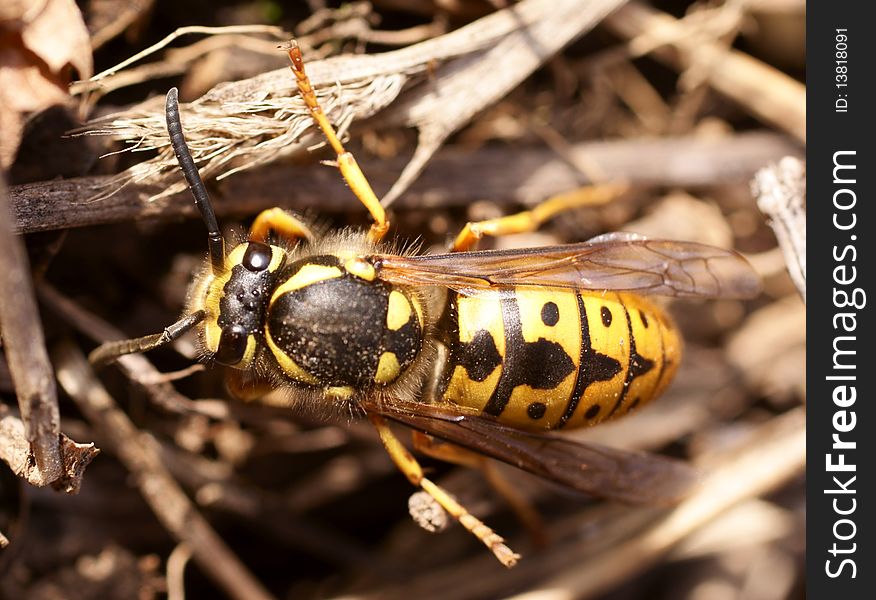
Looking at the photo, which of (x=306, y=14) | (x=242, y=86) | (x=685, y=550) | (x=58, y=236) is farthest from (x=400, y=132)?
(x=685, y=550)

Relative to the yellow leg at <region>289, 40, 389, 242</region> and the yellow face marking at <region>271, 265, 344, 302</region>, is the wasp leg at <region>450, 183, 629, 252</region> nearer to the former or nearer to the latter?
the yellow leg at <region>289, 40, 389, 242</region>

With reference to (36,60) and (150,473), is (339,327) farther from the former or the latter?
(36,60)

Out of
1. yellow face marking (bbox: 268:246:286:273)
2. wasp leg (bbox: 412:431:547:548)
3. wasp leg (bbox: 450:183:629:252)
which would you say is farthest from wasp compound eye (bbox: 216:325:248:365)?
wasp leg (bbox: 450:183:629:252)

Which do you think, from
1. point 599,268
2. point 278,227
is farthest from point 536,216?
point 278,227

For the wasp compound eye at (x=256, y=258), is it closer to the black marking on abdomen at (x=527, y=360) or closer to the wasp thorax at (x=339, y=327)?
the wasp thorax at (x=339, y=327)

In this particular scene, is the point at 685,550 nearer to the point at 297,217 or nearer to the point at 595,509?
the point at 595,509

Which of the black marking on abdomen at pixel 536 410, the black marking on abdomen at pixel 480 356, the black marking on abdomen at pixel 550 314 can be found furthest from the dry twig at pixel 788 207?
the black marking on abdomen at pixel 480 356
